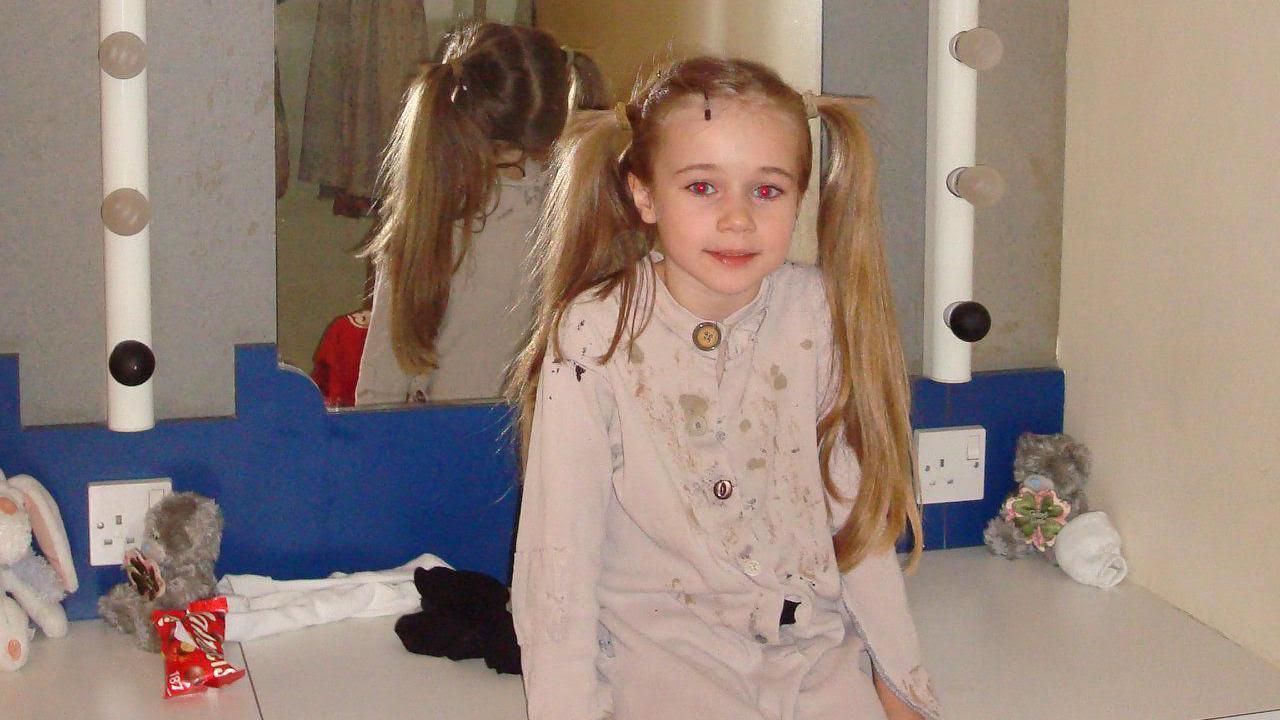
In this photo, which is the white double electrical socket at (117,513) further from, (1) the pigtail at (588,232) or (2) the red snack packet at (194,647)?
(1) the pigtail at (588,232)

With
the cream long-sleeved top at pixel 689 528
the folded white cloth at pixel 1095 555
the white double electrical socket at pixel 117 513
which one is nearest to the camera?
the cream long-sleeved top at pixel 689 528

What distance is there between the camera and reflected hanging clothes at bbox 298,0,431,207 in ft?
4.36

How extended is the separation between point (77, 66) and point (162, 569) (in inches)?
18.7

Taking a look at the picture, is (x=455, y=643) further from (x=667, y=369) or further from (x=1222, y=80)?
(x=1222, y=80)

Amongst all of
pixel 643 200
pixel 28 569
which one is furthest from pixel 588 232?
pixel 28 569

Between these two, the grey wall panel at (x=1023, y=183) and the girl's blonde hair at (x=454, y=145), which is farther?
the grey wall panel at (x=1023, y=183)

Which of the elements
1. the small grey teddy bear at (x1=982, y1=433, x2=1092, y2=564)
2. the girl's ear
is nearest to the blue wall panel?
the girl's ear

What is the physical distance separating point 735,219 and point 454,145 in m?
0.39

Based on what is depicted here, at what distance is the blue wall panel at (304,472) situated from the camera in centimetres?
131

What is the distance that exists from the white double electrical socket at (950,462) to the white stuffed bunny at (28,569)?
903 mm

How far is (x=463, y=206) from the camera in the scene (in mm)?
1393

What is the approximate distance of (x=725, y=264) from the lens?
112 centimetres

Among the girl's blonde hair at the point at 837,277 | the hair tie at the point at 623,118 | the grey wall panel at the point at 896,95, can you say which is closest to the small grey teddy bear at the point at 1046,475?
the grey wall panel at the point at 896,95

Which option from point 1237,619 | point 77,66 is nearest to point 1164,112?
point 1237,619
